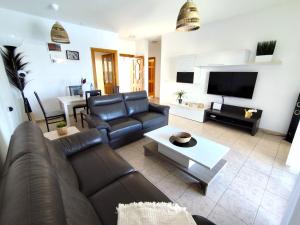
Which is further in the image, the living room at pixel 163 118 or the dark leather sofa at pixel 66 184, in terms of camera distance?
the living room at pixel 163 118

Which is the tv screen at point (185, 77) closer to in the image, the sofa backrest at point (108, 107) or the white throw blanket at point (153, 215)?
the sofa backrest at point (108, 107)

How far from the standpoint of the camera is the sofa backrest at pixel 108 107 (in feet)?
8.68

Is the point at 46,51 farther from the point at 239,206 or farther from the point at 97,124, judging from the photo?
the point at 239,206

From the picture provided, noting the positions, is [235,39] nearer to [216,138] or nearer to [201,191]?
[216,138]

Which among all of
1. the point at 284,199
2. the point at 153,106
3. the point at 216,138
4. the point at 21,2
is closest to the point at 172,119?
the point at 153,106

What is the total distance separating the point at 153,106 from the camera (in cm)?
333

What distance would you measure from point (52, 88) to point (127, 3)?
296 centimetres

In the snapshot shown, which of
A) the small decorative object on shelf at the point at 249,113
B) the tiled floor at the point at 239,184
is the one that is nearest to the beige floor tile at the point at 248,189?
the tiled floor at the point at 239,184

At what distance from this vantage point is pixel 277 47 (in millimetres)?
2848

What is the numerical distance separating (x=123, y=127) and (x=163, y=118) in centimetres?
100

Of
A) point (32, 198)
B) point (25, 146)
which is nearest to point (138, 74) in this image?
point (25, 146)

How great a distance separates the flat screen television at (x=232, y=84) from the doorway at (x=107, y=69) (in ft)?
9.72

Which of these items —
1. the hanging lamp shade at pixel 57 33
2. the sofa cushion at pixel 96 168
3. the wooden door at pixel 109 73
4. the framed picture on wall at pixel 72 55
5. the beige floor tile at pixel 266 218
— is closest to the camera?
the sofa cushion at pixel 96 168

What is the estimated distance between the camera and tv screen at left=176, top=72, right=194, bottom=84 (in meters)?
4.29
